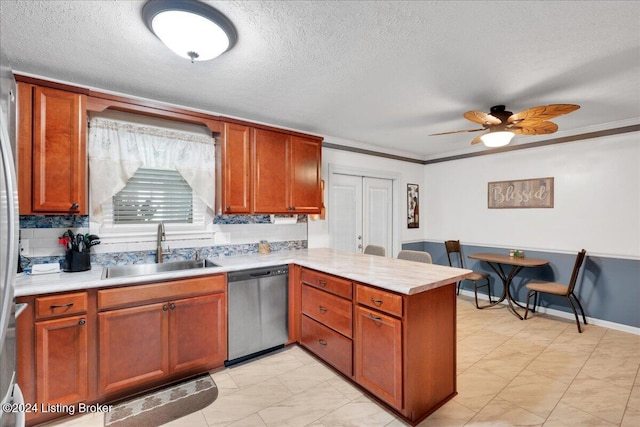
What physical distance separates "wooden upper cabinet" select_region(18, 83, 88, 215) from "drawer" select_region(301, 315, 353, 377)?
2.08 m

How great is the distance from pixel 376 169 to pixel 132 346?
3706 mm

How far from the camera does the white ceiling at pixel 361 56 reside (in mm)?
1527

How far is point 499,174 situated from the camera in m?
4.34

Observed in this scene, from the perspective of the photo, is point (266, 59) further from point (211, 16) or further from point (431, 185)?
point (431, 185)

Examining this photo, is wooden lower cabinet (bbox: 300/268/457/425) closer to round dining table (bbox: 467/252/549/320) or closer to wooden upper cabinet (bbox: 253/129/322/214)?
wooden upper cabinet (bbox: 253/129/322/214)

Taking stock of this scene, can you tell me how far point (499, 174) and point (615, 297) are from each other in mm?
1972

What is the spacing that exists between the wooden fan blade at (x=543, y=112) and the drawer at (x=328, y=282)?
1.96 meters

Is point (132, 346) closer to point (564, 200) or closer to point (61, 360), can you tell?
point (61, 360)

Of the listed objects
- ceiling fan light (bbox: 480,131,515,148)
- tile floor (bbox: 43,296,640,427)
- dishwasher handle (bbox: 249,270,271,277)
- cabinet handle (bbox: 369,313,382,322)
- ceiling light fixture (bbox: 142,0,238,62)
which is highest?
ceiling light fixture (bbox: 142,0,238,62)

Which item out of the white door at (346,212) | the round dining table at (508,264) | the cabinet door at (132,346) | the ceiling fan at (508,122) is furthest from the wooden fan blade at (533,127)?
the cabinet door at (132,346)

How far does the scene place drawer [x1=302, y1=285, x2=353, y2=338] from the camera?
2271 mm

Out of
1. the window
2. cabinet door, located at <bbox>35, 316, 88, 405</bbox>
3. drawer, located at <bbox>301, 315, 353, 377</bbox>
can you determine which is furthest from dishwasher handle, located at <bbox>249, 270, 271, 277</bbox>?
cabinet door, located at <bbox>35, 316, 88, 405</bbox>

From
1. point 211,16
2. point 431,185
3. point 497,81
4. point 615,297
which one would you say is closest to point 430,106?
point 497,81

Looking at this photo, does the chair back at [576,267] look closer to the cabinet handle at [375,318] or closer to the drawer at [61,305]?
the cabinet handle at [375,318]
